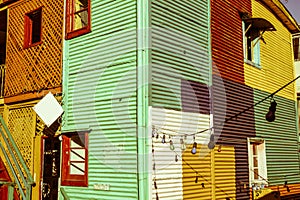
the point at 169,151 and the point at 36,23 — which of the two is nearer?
the point at 169,151

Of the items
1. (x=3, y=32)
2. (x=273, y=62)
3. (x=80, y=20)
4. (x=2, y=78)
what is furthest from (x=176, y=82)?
(x=3, y=32)

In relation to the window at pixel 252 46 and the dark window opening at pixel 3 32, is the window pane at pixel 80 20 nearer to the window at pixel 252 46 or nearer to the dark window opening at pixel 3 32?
the dark window opening at pixel 3 32

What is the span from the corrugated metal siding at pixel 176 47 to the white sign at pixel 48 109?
3.21 metres

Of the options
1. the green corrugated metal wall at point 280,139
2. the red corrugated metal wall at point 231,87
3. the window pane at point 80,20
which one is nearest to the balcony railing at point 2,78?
the window pane at point 80,20

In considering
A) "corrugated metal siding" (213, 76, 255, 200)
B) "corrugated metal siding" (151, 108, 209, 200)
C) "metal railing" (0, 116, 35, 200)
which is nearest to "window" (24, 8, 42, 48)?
"metal railing" (0, 116, 35, 200)

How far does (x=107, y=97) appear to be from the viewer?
10.2 meters

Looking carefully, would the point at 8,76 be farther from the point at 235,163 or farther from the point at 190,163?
the point at 235,163

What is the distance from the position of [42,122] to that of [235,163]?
6184mm

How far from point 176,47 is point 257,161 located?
5.90 meters

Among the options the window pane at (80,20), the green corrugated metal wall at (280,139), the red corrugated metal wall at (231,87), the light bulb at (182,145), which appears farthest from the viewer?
the green corrugated metal wall at (280,139)

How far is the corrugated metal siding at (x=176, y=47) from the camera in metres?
9.88

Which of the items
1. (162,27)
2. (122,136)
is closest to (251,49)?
(162,27)

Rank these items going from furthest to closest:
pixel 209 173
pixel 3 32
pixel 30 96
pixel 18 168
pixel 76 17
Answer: pixel 3 32 < pixel 30 96 < pixel 76 17 < pixel 209 173 < pixel 18 168

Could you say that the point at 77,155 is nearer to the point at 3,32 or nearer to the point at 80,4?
the point at 80,4
